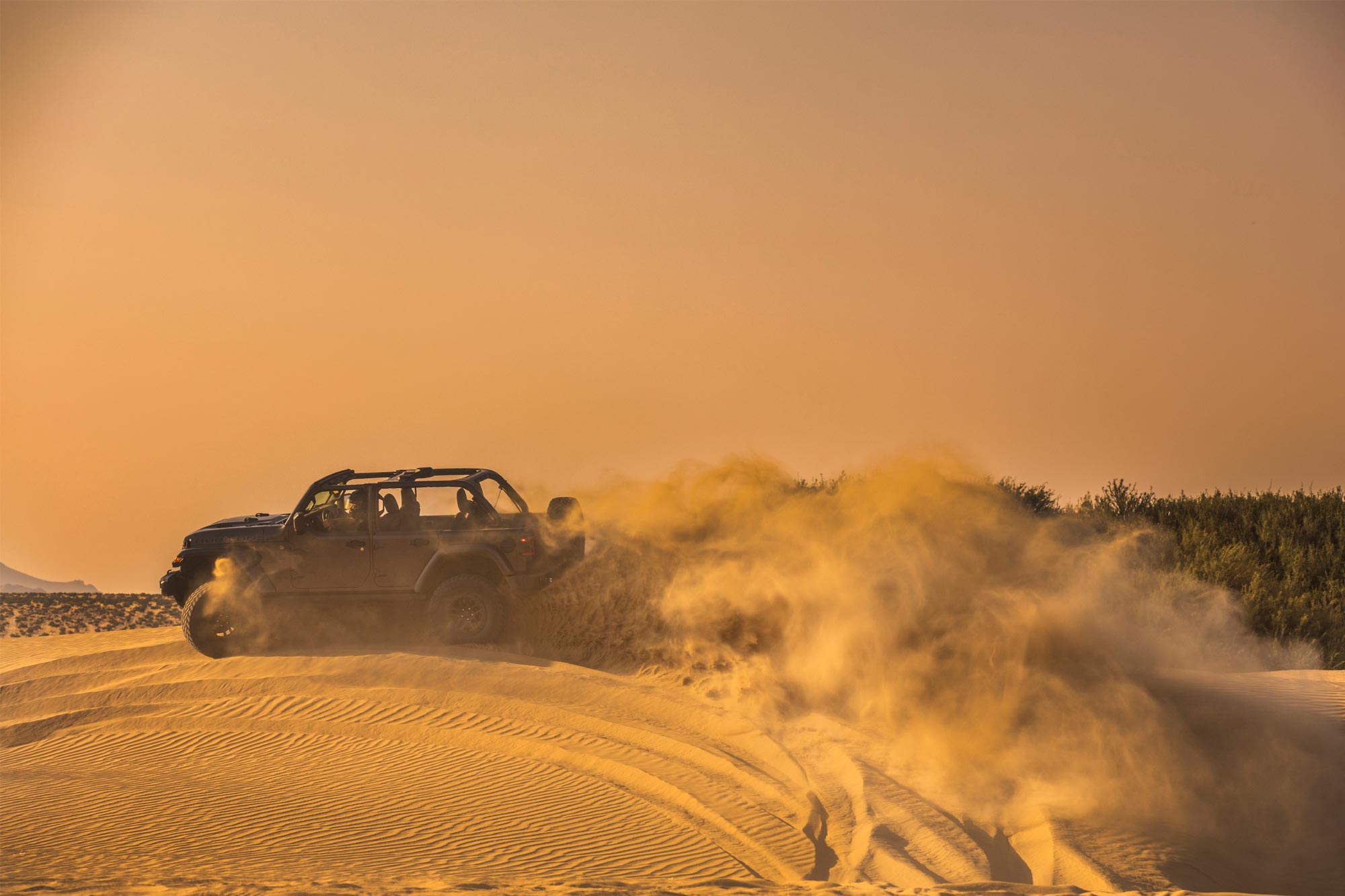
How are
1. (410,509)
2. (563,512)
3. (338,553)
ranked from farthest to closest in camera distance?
(563,512), (410,509), (338,553)

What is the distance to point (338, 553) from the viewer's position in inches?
551

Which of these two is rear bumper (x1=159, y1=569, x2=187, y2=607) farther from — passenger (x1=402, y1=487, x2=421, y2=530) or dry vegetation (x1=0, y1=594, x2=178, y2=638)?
dry vegetation (x1=0, y1=594, x2=178, y2=638)

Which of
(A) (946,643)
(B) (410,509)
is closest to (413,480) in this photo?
(B) (410,509)

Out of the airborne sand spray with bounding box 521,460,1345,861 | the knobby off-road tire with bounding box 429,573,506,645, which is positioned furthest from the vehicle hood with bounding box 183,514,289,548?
the airborne sand spray with bounding box 521,460,1345,861

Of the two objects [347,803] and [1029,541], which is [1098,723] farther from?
[347,803]

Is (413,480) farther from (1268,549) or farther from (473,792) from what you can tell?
(1268,549)

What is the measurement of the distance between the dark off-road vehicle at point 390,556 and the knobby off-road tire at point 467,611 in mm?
12

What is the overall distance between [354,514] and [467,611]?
1.95 m

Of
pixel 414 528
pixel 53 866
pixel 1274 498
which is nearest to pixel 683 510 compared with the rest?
pixel 414 528

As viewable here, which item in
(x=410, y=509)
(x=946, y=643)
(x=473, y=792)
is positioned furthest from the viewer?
(x=410, y=509)

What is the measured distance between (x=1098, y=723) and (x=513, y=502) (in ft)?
24.9

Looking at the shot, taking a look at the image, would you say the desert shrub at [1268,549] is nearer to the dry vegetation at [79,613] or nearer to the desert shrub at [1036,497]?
the desert shrub at [1036,497]

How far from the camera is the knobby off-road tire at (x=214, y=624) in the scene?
14305mm

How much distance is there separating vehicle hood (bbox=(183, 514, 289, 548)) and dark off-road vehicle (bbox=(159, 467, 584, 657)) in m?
0.02
